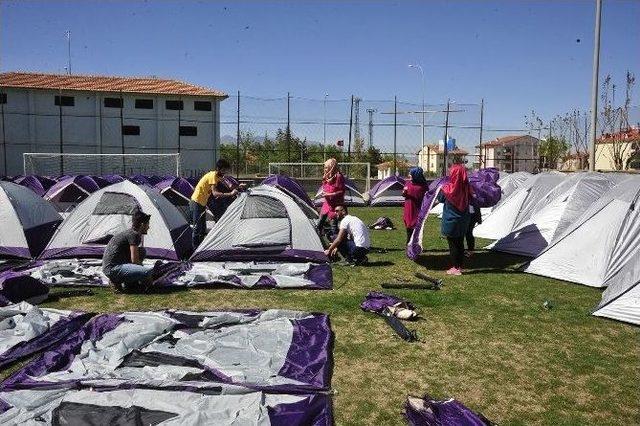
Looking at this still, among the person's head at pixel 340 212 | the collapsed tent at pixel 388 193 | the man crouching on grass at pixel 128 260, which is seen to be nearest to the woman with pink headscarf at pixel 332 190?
the person's head at pixel 340 212

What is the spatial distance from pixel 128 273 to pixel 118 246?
1.32 ft

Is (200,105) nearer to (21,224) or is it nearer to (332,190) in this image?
(21,224)

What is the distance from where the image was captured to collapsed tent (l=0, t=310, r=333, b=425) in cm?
350

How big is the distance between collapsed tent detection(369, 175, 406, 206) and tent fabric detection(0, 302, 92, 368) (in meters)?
14.8

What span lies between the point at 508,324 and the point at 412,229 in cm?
366

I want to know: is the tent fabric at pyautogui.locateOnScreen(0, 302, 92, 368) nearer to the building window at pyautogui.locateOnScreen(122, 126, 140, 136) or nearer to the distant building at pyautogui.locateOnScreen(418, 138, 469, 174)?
the distant building at pyautogui.locateOnScreen(418, 138, 469, 174)

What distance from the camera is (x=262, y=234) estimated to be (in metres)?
8.52

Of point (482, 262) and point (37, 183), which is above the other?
point (37, 183)

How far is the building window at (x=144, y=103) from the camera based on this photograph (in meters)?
33.6

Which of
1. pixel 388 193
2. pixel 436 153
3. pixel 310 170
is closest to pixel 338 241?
pixel 388 193

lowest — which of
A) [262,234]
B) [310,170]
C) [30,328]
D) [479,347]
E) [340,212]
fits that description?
[479,347]

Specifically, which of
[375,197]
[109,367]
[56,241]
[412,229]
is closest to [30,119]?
[375,197]

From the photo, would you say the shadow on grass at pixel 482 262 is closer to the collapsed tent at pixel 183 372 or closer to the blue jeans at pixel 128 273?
the collapsed tent at pixel 183 372

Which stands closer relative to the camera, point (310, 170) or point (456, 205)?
point (456, 205)
